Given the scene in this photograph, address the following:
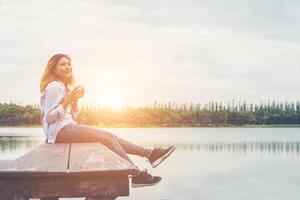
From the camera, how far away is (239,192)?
18250 millimetres

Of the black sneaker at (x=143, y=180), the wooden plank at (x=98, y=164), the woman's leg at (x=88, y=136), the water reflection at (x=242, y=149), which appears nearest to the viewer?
the wooden plank at (x=98, y=164)

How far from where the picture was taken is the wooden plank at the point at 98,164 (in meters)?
4.11

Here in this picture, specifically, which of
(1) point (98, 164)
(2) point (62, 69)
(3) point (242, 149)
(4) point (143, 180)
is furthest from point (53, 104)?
(3) point (242, 149)

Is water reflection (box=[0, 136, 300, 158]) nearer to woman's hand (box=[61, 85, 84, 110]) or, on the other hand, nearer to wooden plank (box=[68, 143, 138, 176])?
woman's hand (box=[61, 85, 84, 110])

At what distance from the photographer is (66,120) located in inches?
229

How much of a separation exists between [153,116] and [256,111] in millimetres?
23961

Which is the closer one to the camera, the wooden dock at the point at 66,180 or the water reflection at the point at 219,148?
the wooden dock at the point at 66,180

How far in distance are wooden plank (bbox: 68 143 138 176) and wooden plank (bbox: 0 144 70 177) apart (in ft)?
0.23

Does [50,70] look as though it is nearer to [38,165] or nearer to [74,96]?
[74,96]

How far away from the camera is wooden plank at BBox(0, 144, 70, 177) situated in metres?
4.12

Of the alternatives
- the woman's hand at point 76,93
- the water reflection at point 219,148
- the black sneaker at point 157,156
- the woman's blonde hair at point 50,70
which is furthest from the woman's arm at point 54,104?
the water reflection at point 219,148

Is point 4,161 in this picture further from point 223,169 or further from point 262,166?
point 262,166

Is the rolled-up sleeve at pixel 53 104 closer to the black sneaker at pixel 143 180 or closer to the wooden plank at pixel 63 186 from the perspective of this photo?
the black sneaker at pixel 143 180

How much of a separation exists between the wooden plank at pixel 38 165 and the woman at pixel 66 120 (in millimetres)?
740
